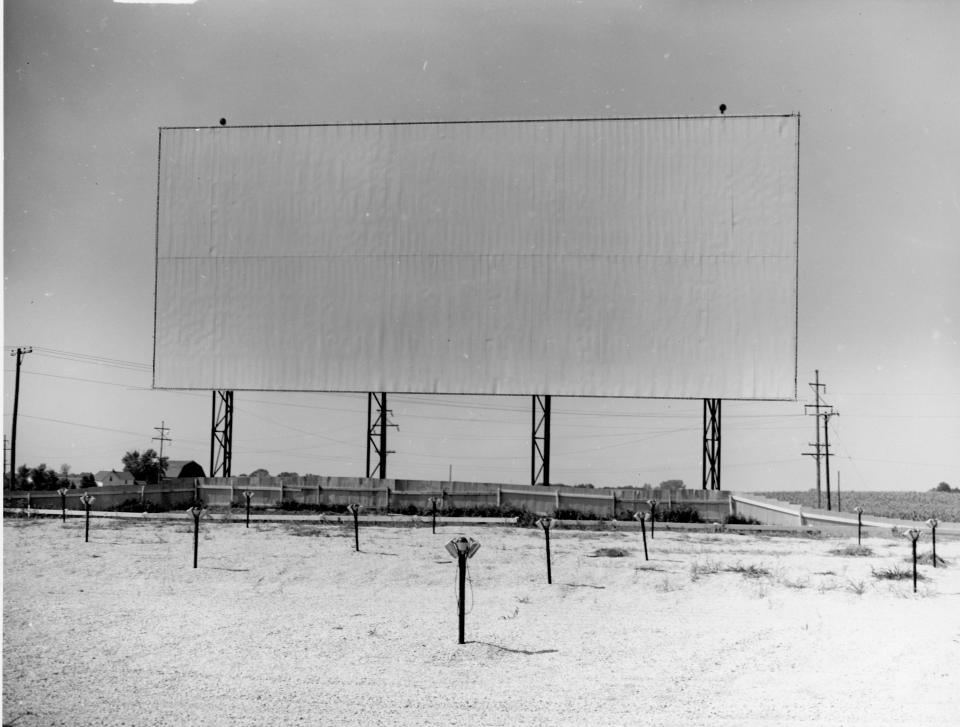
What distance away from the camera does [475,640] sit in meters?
10.6

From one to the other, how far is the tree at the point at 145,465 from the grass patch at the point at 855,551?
4692 centimetres

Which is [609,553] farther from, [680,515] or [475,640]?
[680,515]

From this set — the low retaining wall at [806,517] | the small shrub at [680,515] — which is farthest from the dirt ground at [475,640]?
the small shrub at [680,515]

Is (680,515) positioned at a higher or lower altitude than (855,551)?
lower

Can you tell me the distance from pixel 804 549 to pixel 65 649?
53.7 feet

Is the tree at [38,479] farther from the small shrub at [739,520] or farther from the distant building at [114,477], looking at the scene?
the small shrub at [739,520]

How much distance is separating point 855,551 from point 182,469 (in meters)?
53.2

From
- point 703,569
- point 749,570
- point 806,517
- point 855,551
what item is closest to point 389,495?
point 806,517

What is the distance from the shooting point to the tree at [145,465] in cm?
5956

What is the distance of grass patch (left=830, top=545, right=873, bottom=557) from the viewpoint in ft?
62.7

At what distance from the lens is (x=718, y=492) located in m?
30.8

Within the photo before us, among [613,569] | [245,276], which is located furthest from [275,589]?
[245,276]

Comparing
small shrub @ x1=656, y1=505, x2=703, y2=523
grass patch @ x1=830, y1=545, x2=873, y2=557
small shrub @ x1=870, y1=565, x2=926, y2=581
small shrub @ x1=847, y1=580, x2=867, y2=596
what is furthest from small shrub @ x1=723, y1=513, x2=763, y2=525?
small shrub @ x1=847, y1=580, x2=867, y2=596

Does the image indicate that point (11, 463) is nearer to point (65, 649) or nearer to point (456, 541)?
point (65, 649)
